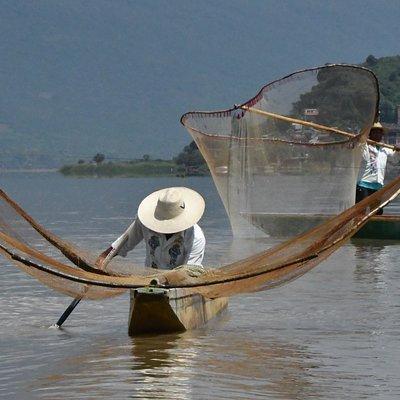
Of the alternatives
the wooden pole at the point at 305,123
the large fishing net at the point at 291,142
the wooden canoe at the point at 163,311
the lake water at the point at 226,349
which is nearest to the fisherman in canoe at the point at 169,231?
the wooden canoe at the point at 163,311

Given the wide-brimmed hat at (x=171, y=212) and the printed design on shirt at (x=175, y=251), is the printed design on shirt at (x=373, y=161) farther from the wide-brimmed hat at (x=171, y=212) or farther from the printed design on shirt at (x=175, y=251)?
the printed design on shirt at (x=175, y=251)

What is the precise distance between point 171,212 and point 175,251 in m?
0.36

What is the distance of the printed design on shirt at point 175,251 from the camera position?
1112 centimetres

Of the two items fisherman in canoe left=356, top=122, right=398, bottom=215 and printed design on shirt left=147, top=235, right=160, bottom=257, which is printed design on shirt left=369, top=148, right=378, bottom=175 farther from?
printed design on shirt left=147, top=235, right=160, bottom=257

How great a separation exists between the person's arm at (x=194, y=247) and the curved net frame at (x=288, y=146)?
29.1ft

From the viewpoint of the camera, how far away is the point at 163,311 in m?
10.5

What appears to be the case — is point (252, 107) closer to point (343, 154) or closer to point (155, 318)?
point (343, 154)

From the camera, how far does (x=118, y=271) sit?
11148 millimetres

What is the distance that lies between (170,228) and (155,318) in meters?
0.76

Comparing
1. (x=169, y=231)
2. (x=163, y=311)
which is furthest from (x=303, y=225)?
(x=163, y=311)

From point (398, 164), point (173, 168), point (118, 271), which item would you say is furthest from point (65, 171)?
point (118, 271)

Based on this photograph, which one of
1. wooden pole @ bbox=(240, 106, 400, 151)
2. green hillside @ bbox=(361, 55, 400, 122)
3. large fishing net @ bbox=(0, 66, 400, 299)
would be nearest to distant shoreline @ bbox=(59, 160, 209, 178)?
green hillside @ bbox=(361, 55, 400, 122)

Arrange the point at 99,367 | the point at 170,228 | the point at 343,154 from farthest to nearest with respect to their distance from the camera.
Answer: the point at 343,154 < the point at 170,228 < the point at 99,367

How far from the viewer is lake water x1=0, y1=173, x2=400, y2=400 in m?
9.21
